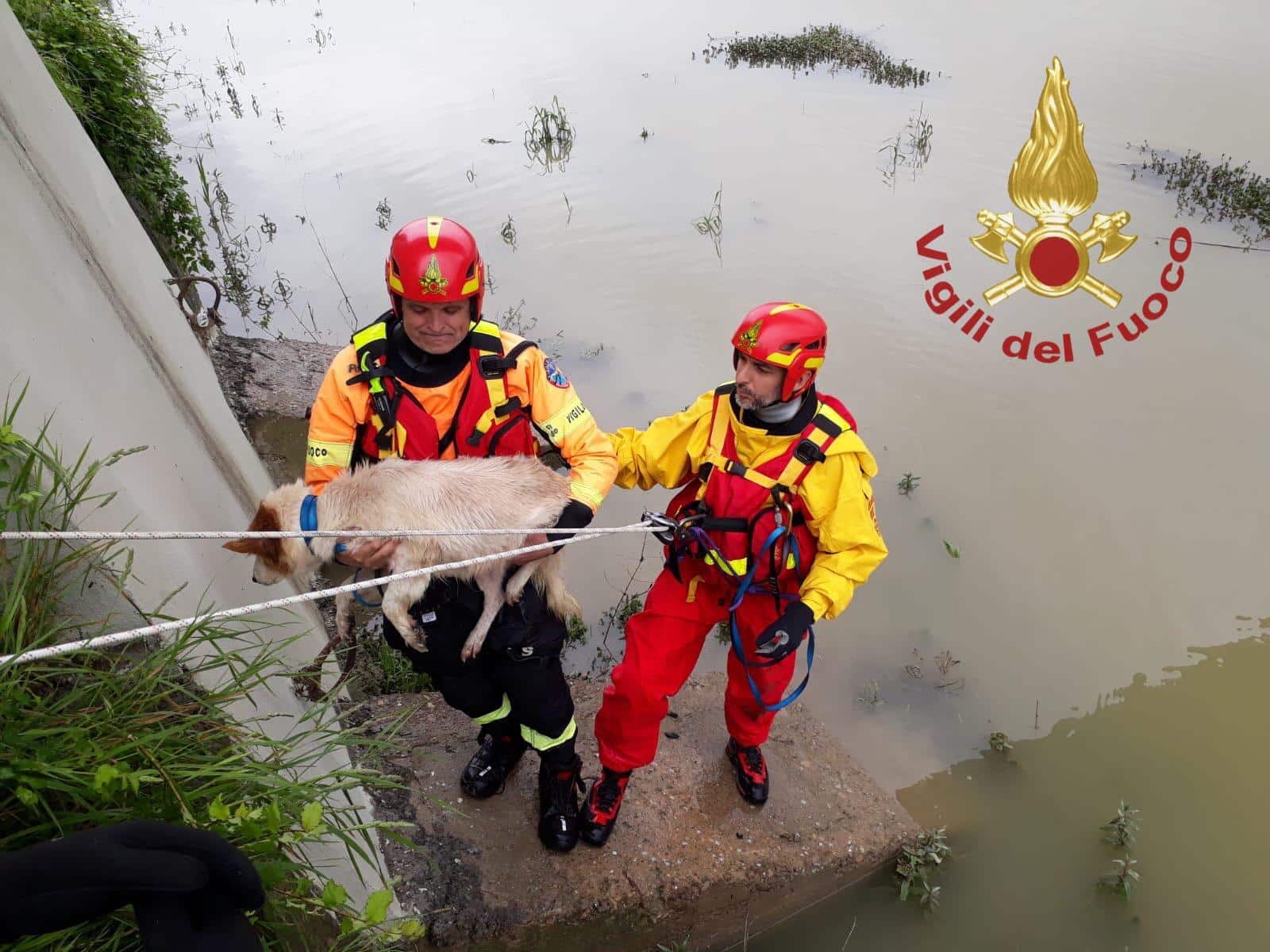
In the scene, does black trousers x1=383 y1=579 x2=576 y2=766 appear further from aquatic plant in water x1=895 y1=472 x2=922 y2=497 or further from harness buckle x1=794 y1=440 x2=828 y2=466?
aquatic plant in water x1=895 y1=472 x2=922 y2=497

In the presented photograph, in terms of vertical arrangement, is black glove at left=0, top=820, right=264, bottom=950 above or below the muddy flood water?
above

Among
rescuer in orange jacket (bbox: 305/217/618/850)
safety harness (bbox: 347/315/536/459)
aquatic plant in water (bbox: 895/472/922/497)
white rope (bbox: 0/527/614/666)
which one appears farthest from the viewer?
aquatic plant in water (bbox: 895/472/922/497)

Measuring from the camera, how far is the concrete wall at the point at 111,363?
2518mm

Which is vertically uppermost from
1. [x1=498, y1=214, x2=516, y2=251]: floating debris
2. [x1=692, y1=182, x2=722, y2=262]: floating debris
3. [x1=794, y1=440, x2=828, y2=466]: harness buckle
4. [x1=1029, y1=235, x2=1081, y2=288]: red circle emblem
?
[x1=1029, y1=235, x2=1081, y2=288]: red circle emblem

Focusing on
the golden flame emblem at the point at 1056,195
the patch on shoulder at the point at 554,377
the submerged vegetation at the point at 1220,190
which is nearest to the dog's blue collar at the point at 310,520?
the patch on shoulder at the point at 554,377

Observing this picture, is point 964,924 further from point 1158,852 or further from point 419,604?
point 419,604

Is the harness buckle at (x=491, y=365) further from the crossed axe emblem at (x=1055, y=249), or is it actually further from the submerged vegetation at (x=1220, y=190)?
the submerged vegetation at (x=1220, y=190)

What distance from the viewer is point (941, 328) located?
8602 mm

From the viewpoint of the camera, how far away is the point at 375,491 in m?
3.05

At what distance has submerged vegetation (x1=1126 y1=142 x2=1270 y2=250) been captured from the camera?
9.09 metres

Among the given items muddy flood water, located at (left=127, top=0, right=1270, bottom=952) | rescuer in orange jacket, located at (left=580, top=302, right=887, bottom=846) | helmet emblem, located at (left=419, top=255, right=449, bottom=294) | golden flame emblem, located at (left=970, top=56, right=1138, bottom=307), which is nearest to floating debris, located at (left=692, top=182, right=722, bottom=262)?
muddy flood water, located at (left=127, top=0, right=1270, bottom=952)

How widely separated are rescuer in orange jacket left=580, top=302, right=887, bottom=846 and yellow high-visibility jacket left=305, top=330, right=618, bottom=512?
39 centimetres

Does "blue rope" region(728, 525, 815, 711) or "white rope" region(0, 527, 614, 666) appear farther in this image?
"blue rope" region(728, 525, 815, 711)

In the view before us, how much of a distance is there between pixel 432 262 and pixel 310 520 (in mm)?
1130
